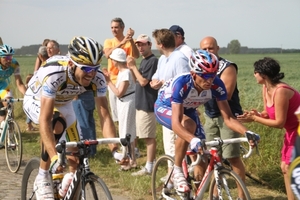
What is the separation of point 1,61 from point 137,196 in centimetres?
441

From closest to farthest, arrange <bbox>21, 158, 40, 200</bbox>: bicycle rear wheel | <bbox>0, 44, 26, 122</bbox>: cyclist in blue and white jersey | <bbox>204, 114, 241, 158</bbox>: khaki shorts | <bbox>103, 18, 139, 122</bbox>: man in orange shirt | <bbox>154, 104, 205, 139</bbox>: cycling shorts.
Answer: <bbox>21, 158, 40, 200</bbox>: bicycle rear wheel
<bbox>154, 104, 205, 139</bbox>: cycling shorts
<bbox>204, 114, 241, 158</bbox>: khaki shorts
<bbox>103, 18, 139, 122</bbox>: man in orange shirt
<bbox>0, 44, 26, 122</bbox>: cyclist in blue and white jersey

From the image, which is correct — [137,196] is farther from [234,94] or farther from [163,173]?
[234,94]

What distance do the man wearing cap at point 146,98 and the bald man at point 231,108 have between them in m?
1.63

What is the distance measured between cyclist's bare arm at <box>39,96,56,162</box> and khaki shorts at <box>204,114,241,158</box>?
2689 mm

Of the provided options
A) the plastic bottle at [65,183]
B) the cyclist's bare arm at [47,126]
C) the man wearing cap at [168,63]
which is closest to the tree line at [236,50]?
the man wearing cap at [168,63]

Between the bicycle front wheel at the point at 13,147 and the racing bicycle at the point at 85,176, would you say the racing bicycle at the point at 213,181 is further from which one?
the bicycle front wheel at the point at 13,147

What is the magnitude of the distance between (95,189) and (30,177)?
1.65 meters

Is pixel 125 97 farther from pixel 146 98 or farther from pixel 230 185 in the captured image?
pixel 230 185

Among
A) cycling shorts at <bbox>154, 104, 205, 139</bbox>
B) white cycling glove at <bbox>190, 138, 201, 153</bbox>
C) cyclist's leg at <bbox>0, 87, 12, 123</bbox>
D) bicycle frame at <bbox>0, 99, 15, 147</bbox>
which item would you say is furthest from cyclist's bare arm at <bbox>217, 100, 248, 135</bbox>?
cyclist's leg at <bbox>0, 87, 12, 123</bbox>

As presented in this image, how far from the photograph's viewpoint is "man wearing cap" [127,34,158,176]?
28.6 ft

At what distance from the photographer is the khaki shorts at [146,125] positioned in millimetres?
8797

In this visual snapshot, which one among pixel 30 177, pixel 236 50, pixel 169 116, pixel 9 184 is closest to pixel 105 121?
pixel 169 116

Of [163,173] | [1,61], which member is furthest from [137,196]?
[1,61]

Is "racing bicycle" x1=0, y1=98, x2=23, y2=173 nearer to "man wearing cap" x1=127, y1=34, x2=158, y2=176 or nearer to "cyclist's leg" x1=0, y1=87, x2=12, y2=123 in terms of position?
"cyclist's leg" x1=0, y1=87, x2=12, y2=123
